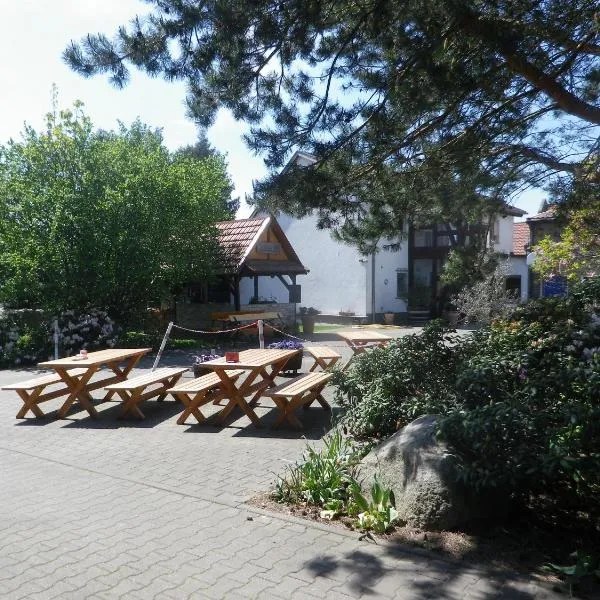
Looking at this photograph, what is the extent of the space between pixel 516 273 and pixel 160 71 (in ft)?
92.8

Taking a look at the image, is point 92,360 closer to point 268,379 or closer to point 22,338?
point 268,379

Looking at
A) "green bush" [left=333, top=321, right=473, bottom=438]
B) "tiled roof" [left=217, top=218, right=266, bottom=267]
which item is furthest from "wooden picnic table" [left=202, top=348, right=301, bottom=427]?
"tiled roof" [left=217, top=218, right=266, bottom=267]

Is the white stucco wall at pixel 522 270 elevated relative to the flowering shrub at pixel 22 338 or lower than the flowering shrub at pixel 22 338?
elevated

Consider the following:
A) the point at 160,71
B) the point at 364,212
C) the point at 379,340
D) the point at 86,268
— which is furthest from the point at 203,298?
the point at 160,71


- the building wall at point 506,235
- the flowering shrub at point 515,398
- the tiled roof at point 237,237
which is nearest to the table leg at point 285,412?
the flowering shrub at point 515,398

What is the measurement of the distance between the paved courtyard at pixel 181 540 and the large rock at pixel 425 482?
14.6 inches

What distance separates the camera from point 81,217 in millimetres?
16484

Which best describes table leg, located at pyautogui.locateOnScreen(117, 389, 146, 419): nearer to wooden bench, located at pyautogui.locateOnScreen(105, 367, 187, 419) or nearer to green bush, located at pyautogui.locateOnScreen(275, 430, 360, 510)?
wooden bench, located at pyautogui.locateOnScreen(105, 367, 187, 419)

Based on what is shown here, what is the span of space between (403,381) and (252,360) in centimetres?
276

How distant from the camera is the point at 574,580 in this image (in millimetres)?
3832

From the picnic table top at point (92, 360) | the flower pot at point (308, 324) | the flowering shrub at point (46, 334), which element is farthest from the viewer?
the flower pot at point (308, 324)

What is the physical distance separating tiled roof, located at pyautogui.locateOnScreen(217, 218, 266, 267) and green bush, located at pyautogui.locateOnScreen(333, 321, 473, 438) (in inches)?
612

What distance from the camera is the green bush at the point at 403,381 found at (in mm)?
6387

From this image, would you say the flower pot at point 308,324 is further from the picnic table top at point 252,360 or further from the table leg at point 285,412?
the table leg at point 285,412
